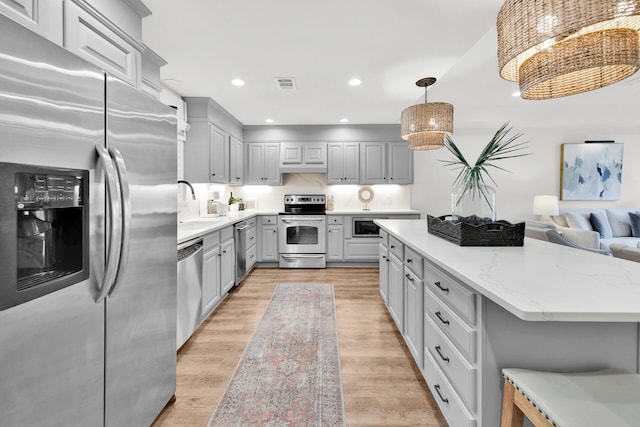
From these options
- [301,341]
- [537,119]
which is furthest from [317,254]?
[537,119]

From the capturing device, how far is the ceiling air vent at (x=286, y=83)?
124 inches

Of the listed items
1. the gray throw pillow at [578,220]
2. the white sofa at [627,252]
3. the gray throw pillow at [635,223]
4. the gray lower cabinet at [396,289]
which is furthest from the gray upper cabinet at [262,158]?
the gray throw pillow at [635,223]

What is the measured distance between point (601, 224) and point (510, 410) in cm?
557

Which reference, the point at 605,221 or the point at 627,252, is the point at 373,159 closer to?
the point at 627,252

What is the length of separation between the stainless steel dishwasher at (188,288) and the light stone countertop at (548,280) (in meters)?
1.68

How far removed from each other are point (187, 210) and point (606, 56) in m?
3.72

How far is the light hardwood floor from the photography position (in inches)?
64.6

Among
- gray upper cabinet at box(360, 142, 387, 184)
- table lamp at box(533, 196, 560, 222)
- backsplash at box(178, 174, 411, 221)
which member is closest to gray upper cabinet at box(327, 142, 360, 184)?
gray upper cabinet at box(360, 142, 387, 184)

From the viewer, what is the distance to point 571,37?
3.24 feet

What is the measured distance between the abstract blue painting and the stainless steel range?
4.49 m

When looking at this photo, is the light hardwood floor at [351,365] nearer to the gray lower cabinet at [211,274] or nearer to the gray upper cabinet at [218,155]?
the gray lower cabinet at [211,274]

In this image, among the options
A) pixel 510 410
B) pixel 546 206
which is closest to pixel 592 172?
pixel 546 206

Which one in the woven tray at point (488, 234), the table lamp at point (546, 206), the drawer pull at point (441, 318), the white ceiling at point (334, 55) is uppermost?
the white ceiling at point (334, 55)

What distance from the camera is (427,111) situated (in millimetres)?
2467
